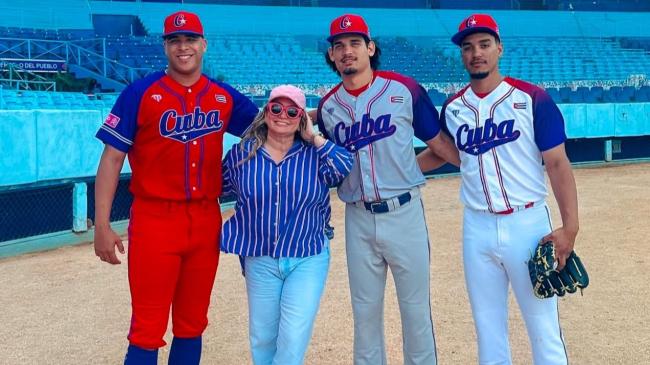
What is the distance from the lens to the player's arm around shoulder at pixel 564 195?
2.84m

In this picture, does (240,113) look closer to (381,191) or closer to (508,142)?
(381,191)

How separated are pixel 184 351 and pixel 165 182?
93 centimetres

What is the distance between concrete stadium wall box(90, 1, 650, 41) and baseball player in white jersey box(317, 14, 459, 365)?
2128cm

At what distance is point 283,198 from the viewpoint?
288 cm

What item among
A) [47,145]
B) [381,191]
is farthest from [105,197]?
[47,145]

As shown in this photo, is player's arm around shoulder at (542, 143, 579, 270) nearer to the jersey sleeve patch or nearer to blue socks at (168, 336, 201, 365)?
the jersey sleeve patch

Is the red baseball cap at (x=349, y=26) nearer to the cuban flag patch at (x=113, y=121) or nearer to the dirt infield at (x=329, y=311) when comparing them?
the cuban flag patch at (x=113, y=121)

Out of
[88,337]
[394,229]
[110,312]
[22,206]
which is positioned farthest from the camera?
[22,206]

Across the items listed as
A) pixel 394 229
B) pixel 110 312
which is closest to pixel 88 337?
pixel 110 312

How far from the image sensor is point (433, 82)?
21969 millimetres

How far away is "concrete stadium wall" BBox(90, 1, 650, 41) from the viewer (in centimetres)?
2355

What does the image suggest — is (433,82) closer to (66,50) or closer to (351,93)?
(66,50)

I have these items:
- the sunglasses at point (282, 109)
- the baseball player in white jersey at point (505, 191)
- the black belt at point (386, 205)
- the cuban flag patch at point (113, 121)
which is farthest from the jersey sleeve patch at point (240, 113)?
the baseball player in white jersey at point (505, 191)

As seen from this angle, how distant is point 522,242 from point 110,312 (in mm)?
3852
